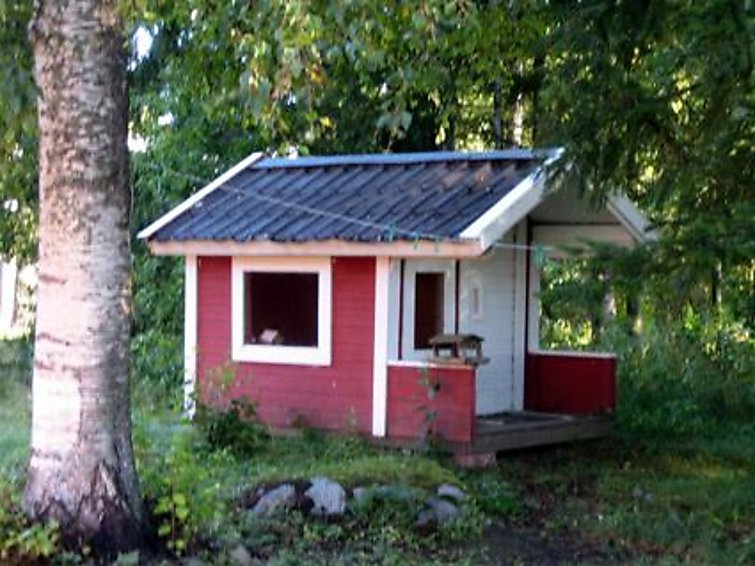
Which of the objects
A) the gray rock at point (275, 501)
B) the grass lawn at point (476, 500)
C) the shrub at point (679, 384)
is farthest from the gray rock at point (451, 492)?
the shrub at point (679, 384)

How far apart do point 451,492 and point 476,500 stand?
39 centimetres

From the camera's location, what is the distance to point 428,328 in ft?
46.3

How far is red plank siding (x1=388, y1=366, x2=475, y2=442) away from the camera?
1277 cm

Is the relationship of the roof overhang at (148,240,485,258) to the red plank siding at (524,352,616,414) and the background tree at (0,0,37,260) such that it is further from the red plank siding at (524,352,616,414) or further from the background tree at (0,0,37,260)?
the background tree at (0,0,37,260)

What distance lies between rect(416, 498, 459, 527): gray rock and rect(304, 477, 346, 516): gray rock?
589mm

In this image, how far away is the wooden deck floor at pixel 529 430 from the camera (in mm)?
12977

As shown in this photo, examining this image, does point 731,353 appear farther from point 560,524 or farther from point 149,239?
point 149,239

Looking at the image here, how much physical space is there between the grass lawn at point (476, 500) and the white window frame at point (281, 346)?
0.89 meters

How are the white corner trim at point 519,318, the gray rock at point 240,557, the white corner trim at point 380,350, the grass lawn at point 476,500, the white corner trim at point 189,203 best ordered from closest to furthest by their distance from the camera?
the gray rock at point 240,557
the grass lawn at point 476,500
the white corner trim at point 380,350
the white corner trim at point 189,203
the white corner trim at point 519,318

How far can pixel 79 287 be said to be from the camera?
7.71 meters

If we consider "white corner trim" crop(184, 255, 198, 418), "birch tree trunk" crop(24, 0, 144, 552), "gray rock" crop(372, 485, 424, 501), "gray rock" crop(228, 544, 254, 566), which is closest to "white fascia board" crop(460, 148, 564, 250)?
"gray rock" crop(372, 485, 424, 501)

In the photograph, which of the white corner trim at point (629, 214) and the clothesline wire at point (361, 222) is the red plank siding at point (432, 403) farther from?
the white corner trim at point (629, 214)

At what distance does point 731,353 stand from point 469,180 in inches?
153

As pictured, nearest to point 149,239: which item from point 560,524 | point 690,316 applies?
point 560,524
